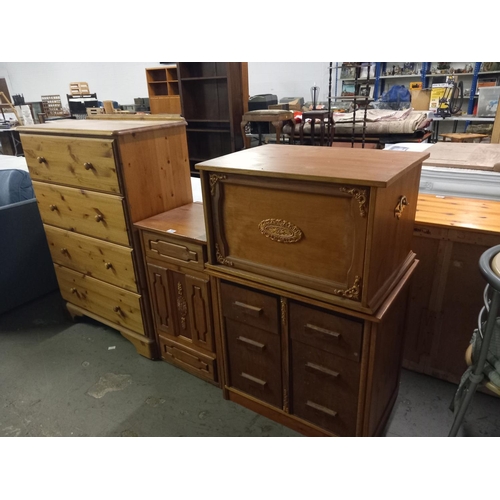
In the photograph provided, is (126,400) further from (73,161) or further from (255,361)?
(73,161)

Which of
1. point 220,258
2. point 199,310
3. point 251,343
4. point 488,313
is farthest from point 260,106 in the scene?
point 488,313

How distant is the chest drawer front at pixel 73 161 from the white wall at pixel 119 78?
6.85 metres

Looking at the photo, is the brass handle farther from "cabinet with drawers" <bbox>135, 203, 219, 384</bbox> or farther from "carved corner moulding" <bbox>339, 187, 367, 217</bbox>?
"cabinet with drawers" <bbox>135, 203, 219, 384</bbox>

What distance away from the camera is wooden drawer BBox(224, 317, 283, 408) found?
1.60m

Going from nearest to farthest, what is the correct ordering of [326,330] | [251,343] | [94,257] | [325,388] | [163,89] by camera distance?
[326,330], [325,388], [251,343], [94,257], [163,89]

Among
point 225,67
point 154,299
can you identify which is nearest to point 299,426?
point 154,299

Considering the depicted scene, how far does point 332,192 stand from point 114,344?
1.76m

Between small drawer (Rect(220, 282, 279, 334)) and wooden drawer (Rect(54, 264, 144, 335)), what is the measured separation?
0.67 metres

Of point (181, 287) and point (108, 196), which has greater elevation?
point (108, 196)

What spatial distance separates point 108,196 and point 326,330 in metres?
1.21

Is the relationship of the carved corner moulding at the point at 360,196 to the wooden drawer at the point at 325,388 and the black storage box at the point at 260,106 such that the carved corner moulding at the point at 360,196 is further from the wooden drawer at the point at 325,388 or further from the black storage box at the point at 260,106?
the black storage box at the point at 260,106

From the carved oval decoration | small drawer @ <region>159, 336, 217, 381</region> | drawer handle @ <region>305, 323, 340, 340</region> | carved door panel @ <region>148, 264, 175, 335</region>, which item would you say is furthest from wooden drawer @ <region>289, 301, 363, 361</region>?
carved door panel @ <region>148, 264, 175, 335</region>

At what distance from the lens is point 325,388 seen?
59.2 inches

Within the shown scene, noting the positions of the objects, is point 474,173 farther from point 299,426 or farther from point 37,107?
point 37,107
